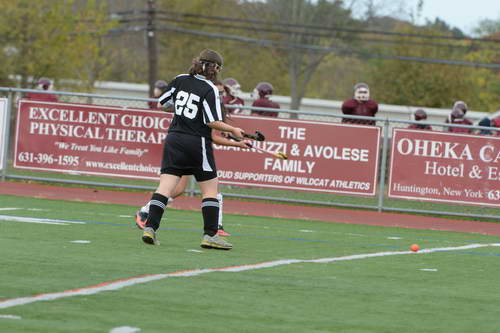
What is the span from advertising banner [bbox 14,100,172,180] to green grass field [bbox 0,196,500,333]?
15.7ft

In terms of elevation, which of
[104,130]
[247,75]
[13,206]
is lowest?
[13,206]

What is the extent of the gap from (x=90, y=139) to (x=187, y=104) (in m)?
7.90

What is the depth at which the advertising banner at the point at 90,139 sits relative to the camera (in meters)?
17.4

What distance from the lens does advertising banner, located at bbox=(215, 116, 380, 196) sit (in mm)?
16734

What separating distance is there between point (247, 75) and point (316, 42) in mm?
4607

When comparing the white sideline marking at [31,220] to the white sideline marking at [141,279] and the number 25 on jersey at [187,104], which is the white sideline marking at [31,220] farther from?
the white sideline marking at [141,279]

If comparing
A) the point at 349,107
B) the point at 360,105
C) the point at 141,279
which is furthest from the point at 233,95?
the point at 141,279

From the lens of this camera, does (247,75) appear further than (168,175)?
Yes

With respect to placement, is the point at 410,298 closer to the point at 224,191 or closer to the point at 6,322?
the point at 6,322

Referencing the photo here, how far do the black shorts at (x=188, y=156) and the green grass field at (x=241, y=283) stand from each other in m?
0.74

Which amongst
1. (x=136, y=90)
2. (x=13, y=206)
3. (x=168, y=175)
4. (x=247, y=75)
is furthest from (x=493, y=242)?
(x=247, y=75)

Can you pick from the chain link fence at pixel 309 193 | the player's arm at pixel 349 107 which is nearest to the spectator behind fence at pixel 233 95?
the chain link fence at pixel 309 193

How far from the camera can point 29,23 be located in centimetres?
3800

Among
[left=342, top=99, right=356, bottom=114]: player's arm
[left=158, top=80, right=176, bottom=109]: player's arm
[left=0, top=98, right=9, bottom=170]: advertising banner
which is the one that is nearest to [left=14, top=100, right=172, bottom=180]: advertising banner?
[left=0, top=98, right=9, bottom=170]: advertising banner
